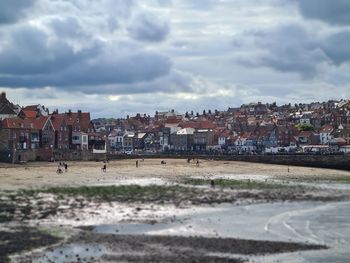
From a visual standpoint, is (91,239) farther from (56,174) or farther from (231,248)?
(56,174)

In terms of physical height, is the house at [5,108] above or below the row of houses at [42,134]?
above

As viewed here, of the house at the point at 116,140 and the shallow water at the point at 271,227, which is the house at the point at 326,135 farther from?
the shallow water at the point at 271,227

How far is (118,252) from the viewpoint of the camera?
77.6ft

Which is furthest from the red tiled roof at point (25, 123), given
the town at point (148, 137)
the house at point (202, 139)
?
the house at point (202, 139)

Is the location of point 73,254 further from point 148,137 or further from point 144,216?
point 148,137

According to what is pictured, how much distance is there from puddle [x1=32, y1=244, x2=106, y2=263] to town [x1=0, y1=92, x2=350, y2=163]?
60459 millimetres

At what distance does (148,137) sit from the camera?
179 metres

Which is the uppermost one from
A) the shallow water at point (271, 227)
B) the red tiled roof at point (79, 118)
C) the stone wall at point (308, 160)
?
the red tiled roof at point (79, 118)

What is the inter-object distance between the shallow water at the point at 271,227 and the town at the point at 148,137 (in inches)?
2053

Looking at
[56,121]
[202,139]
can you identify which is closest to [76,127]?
[56,121]

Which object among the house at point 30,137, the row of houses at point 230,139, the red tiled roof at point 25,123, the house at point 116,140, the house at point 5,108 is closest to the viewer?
the house at point 30,137

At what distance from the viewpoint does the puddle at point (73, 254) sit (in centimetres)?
2195

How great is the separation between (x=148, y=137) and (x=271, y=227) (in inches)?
5841

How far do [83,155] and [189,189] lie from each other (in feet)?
167
